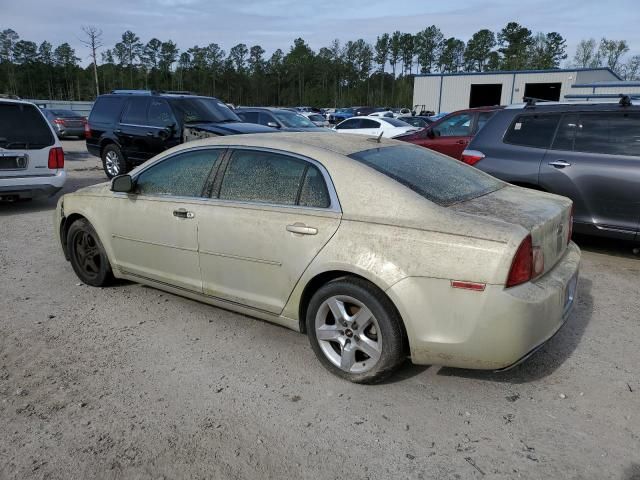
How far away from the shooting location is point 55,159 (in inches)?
331

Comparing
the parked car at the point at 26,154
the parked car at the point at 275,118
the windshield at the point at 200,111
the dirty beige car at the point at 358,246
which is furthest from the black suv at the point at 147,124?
the dirty beige car at the point at 358,246

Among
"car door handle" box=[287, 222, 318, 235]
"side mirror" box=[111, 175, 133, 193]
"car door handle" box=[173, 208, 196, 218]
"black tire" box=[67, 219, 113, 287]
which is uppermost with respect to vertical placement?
"side mirror" box=[111, 175, 133, 193]

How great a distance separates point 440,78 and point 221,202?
146ft

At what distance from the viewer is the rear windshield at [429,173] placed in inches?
128

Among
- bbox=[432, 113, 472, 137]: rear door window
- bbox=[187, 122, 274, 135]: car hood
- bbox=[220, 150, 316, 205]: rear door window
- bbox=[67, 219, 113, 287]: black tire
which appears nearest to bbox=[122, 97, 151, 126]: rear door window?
bbox=[187, 122, 274, 135]: car hood

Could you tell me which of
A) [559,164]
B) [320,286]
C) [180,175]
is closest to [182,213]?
[180,175]

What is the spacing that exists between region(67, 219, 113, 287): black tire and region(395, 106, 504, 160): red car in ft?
22.1

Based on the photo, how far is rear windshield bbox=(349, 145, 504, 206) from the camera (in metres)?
3.24

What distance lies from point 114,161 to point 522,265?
10.4m

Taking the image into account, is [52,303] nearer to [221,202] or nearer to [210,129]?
[221,202]

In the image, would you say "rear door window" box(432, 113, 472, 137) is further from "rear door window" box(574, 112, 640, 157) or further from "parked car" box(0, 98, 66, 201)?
"parked car" box(0, 98, 66, 201)

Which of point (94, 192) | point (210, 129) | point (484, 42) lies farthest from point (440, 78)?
point (484, 42)

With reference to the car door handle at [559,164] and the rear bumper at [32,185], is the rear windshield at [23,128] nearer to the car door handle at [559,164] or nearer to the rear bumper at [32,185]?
the rear bumper at [32,185]

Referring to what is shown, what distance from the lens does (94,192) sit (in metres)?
4.67
